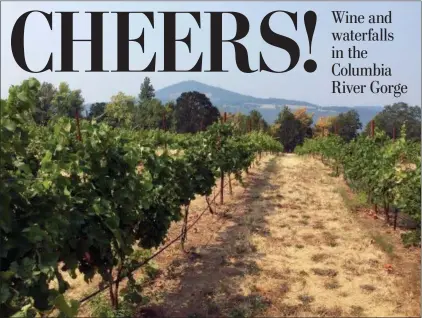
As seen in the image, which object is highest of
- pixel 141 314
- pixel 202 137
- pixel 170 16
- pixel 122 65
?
pixel 170 16

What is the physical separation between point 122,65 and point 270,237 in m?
5.38

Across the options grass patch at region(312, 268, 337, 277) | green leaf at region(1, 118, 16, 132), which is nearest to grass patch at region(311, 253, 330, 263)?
grass patch at region(312, 268, 337, 277)

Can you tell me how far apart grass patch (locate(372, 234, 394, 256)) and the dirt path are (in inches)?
3.8

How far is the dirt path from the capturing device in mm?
5781

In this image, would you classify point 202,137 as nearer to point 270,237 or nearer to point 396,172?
point 270,237

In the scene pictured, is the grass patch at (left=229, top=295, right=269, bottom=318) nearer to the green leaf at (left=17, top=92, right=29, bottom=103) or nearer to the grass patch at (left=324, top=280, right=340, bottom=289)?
the grass patch at (left=324, top=280, right=340, bottom=289)

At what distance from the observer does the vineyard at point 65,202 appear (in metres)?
2.63

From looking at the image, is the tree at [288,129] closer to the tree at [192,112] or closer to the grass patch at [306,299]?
the tree at [192,112]

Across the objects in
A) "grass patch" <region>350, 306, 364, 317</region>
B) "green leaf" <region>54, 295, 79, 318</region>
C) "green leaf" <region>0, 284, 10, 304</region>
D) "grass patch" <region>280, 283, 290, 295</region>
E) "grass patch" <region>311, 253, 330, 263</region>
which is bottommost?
"grass patch" <region>350, 306, 364, 317</region>

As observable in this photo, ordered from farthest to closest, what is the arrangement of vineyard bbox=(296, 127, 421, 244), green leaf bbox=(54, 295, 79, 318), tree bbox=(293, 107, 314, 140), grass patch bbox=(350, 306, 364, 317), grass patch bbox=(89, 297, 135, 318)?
tree bbox=(293, 107, 314, 140), vineyard bbox=(296, 127, 421, 244), grass patch bbox=(350, 306, 364, 317), grass patch bbox=(89, 297, 135, 318), green leaf bbox=(54, 295, 79, 318)

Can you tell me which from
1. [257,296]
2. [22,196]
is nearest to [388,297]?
[257,296]

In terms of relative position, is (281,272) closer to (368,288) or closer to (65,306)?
(368,288)

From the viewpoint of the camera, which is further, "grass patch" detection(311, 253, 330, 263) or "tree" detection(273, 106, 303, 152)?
"tree" detection(273, 106, 303, 152)

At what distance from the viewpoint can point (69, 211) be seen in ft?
11.5
